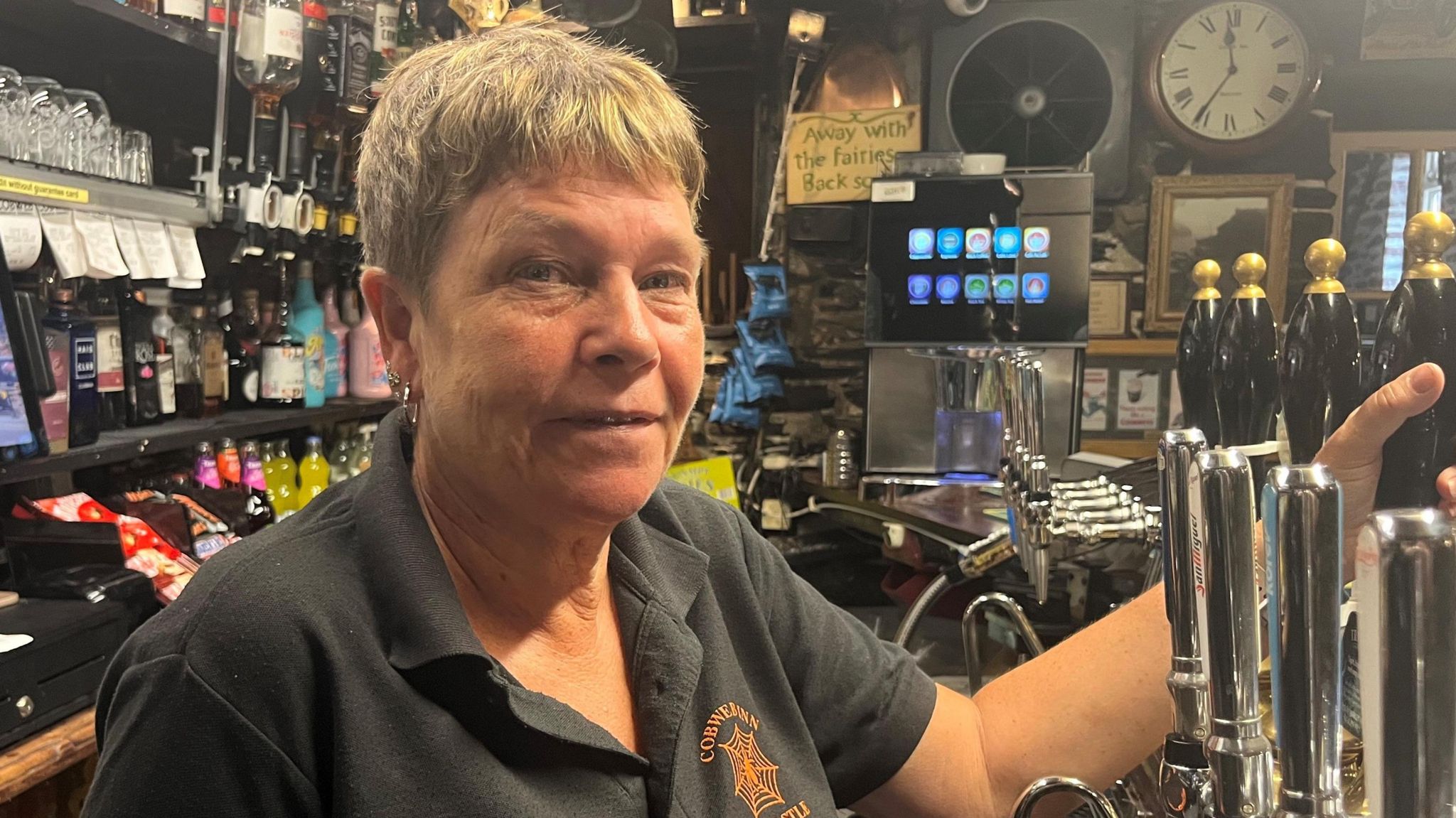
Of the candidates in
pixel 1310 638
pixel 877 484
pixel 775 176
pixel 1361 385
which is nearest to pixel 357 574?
pixel 1310 638

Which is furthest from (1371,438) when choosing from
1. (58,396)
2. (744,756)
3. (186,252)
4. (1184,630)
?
(186,252)

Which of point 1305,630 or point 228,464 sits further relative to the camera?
point 228,464

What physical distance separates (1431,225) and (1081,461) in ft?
6.07

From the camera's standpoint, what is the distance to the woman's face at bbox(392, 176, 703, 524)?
2.57 ft

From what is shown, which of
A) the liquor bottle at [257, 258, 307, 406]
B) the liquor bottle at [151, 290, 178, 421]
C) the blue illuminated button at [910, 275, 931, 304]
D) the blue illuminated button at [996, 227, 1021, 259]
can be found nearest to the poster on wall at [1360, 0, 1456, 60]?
the blue illuminated button at [996, 227, 1021, 259]

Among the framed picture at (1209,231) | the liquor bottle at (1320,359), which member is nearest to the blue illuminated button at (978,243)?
Result: the framed picture at (1209,231)

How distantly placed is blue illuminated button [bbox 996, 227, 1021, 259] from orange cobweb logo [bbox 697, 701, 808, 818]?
2240 millimetres

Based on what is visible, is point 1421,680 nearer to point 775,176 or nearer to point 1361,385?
point 1361,385

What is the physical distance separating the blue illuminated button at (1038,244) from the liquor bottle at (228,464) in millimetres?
2235

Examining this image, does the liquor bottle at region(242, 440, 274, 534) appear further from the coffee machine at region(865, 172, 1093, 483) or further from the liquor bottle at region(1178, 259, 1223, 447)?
the liquor bottle at region(1178, 259, 1223, 447)

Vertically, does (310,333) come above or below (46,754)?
above

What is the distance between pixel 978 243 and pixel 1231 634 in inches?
102

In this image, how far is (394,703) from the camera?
744 mm

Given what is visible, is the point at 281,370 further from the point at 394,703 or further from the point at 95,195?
the point at 394,703
